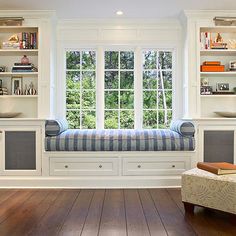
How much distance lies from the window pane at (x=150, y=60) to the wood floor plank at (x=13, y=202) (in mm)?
2506

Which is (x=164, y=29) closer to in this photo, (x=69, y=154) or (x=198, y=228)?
(x=69, y=154)

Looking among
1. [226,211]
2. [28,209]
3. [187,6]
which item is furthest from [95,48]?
[226,211]

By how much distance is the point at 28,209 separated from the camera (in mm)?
2826

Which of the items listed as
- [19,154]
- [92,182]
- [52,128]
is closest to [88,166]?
[92,182]

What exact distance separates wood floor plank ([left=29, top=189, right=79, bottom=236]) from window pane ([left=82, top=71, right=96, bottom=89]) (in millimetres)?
1703

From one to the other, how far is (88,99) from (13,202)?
6.48ft

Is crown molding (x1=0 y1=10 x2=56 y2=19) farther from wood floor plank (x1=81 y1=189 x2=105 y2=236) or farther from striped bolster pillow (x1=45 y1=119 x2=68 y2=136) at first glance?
wood floor plank (x1=81 y1=189 x2=105 y2=236)

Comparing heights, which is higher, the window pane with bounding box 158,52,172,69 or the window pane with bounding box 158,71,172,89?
the window pane with bounding box 158,52,172,69

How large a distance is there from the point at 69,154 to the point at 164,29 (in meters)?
2.35

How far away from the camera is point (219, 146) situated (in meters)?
3.80

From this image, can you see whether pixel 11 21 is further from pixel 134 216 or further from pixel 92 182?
pixel 134 216

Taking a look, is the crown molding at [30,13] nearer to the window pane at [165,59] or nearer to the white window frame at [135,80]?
the white window frame at [135,80]

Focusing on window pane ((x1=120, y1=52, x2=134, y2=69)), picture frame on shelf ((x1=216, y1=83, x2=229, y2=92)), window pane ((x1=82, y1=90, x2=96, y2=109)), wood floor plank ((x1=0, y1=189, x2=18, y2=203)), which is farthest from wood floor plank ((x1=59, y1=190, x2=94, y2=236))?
picture frame on shelf ((x1=216, y1=83, x2=229, y2=92))

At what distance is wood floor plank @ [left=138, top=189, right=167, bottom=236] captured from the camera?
2.30 metres
